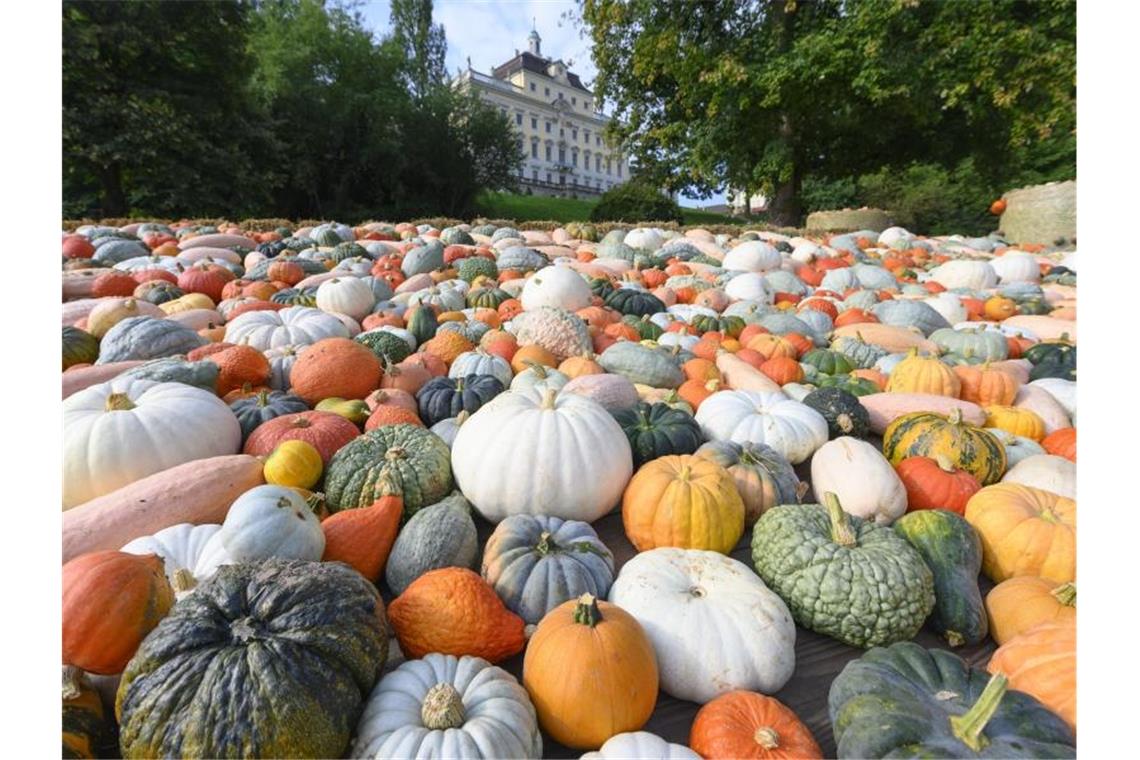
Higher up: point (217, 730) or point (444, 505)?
point (444, 505)

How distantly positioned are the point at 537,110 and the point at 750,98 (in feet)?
50.0

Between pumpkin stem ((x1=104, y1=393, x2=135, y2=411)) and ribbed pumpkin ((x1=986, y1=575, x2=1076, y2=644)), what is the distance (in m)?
3.15

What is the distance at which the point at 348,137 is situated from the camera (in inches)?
912

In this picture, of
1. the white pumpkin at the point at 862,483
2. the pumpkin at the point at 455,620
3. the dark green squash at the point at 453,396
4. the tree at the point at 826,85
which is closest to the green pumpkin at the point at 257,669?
the pumpkin at the point at 455,620

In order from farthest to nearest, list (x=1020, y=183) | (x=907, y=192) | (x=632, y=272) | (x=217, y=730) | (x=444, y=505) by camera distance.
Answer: (x=907, y=192) < (x=1020, y=183) < (x=632, y=272) < (x=444, y=505) < (x=217, y=730)

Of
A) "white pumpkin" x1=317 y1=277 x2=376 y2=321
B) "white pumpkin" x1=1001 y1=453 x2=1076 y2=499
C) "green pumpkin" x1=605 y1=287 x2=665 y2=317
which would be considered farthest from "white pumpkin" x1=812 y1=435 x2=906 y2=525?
"white pumpkin" x1=317 y1=277 x2=376 y2=321

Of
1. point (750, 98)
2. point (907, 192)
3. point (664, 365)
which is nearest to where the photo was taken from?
point (664, 365)

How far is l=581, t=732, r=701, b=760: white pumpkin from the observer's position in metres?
1.27

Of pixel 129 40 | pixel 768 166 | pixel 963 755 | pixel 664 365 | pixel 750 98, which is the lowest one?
pixel 963 755

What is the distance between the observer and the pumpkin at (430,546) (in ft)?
6.02

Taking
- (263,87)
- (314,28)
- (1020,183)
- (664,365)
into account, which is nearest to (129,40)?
(263,87)

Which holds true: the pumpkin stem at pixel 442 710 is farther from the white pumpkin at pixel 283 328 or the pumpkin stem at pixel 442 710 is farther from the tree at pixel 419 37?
the tree at pixel 419 37

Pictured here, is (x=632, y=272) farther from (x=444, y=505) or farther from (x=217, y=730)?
(x=217, y=730)

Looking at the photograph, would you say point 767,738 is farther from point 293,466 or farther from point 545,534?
point 293,466
